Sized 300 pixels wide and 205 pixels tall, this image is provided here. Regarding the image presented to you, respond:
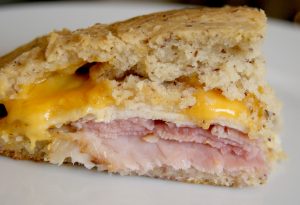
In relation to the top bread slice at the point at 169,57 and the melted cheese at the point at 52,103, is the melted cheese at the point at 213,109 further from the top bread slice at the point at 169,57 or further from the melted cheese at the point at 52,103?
the melted cheese at the point at 52,103

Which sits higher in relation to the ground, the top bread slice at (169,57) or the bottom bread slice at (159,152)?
the top bread slice at (169,57)

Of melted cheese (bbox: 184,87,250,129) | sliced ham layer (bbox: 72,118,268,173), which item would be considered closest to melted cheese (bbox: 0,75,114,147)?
sliced ham layer (bbox: 72,118,268,173)

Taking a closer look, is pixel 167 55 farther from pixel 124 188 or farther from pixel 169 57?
pixel 124 188

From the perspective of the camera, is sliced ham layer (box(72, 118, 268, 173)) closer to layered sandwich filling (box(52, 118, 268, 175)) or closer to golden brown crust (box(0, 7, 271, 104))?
layered sandwich filling (box(52, 118, 268, 175))

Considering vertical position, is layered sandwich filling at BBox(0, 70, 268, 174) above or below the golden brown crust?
below

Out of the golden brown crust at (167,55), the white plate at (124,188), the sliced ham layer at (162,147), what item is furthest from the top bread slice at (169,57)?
the white plate at (124,188)

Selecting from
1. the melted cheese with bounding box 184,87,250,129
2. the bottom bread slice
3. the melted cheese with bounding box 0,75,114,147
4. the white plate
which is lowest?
the white plate

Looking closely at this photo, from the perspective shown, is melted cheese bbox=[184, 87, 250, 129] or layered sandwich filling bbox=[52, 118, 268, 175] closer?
melted cheese bbox=[184, 87, 250, 129]

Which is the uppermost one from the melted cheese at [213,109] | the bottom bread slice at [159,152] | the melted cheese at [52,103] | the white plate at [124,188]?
the melted cheese at [213,109]

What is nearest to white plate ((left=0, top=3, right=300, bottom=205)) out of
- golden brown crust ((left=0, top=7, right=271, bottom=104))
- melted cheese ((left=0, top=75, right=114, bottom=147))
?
melted cheese ((left=0, top=75, right=114, bottom=147))
